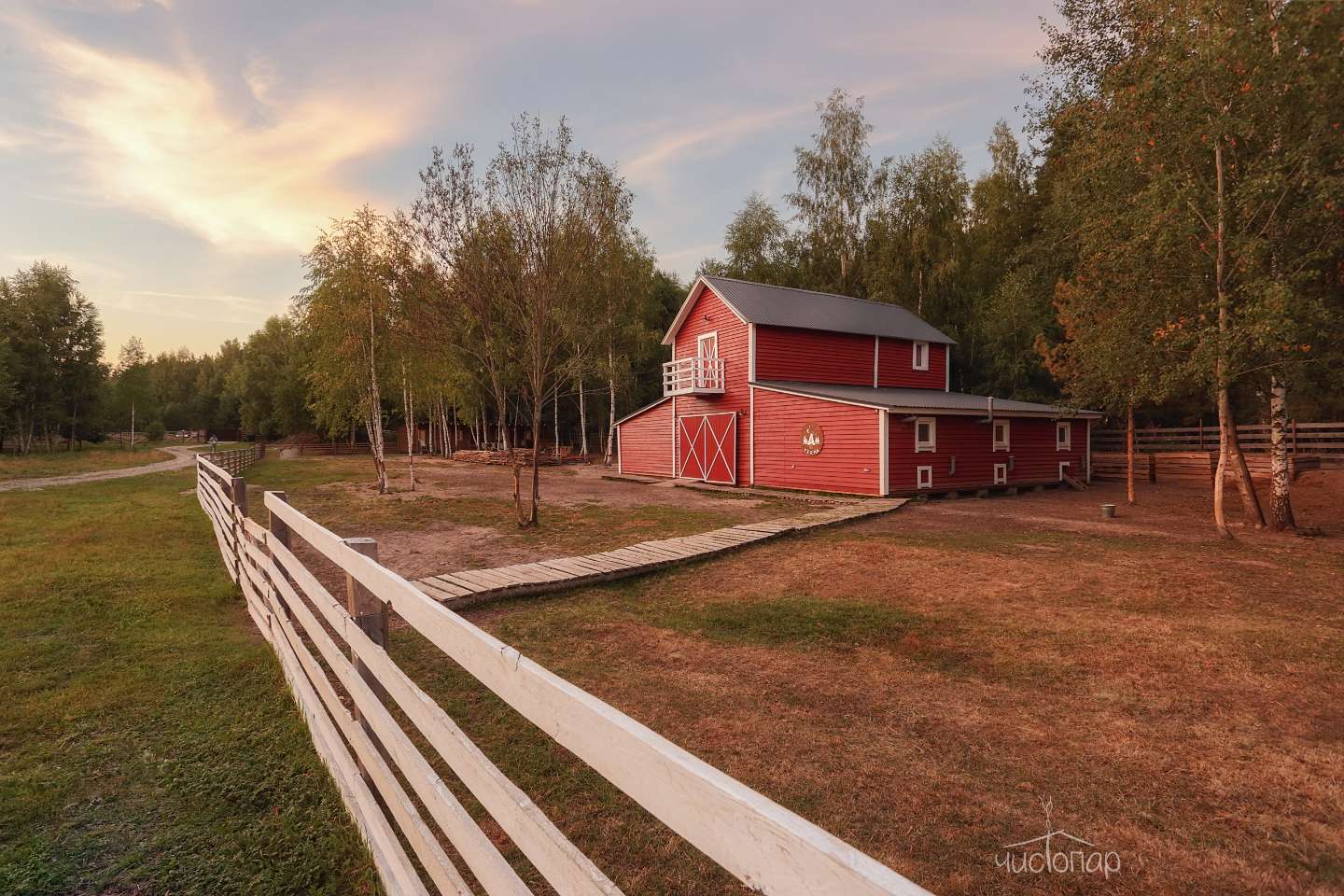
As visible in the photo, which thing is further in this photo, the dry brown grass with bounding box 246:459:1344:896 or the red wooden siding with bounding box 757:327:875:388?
the red wooden siding with bounding box 757:327:875:388

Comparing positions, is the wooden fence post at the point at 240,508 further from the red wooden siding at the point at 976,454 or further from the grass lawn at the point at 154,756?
the red wooden siding at the point at 976,454

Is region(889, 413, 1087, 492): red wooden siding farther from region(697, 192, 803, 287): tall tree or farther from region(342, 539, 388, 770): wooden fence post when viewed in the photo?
region(697, 192, 803, 287): tall tree

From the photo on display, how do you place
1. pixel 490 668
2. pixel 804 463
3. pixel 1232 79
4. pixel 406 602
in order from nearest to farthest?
1. pixel 490 668
2. pixel 406 602
3. pixel 1232 79
4. pixel 804 463

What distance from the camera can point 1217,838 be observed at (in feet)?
10.5

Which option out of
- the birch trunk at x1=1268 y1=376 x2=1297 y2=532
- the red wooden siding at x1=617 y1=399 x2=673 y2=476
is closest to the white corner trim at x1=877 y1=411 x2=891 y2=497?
the birch trunk at x1=1268 y1=376 x2=1297 y2=532

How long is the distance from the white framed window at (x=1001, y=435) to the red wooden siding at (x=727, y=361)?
8296 millimetres

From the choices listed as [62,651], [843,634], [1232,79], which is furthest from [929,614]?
[1232,79]

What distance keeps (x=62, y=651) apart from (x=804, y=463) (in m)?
17.9

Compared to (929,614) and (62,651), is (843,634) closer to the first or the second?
(929,614)

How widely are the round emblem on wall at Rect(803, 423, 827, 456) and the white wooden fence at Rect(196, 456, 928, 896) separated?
1733 centimetres

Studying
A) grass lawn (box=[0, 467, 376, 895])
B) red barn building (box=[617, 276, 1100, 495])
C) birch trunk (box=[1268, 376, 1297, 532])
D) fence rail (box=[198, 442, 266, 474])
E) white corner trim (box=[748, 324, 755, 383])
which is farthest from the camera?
white corner trim (box=[748, 324, 755, 383])

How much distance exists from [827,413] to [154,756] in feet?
59.1

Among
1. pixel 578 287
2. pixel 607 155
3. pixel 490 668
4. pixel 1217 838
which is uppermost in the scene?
pixel 607 155

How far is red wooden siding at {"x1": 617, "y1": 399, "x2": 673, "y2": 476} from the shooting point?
26.8m
